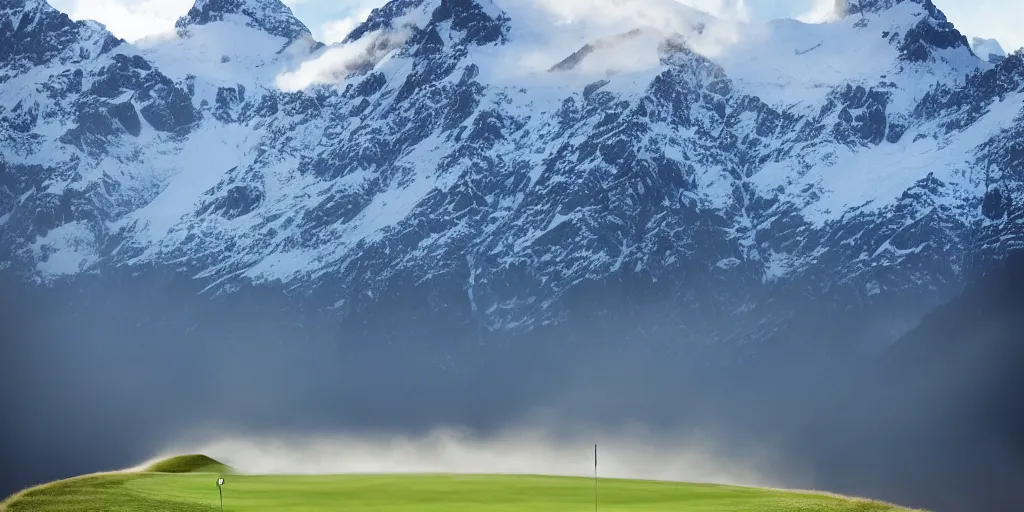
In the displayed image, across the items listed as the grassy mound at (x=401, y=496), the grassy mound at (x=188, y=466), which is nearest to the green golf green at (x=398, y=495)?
the grassy mound at (x=401, y=496)

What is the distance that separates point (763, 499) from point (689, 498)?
487cm

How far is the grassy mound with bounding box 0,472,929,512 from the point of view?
90188mm

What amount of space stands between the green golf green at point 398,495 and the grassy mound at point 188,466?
541 centimetres

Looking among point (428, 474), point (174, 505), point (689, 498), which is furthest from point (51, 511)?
point (689, 498)

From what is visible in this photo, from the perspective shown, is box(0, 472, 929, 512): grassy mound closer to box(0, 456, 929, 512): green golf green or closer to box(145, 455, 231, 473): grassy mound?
box(0, 456, 929, 512): green golf green

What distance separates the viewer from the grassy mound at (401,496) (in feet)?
296

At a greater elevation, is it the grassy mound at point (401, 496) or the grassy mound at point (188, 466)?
the grassy mound at point (188, 466)

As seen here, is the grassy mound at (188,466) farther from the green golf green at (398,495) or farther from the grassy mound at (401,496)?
the grassy mound at (401,496)

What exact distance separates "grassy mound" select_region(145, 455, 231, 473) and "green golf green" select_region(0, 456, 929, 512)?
5.41m

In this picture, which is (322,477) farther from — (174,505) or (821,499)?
(821,499)

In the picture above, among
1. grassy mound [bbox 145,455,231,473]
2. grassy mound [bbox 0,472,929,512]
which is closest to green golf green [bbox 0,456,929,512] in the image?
grassy mound [bbox 0,472,929,512]

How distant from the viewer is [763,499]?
316 feet

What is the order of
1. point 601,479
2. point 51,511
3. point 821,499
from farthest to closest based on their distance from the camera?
point 601,479 → point 821,499 → point 51,511

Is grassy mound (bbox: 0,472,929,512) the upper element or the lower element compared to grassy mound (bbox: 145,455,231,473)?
lower
